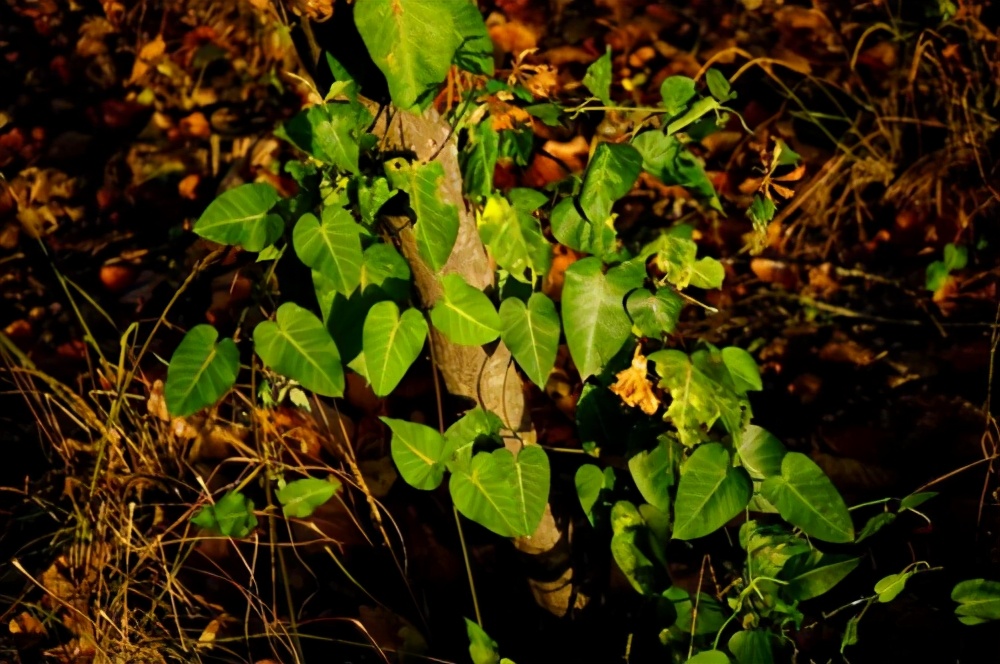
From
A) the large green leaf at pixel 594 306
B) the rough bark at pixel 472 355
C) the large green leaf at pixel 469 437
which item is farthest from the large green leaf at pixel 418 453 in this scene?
the large green leaf at pixel 594 306

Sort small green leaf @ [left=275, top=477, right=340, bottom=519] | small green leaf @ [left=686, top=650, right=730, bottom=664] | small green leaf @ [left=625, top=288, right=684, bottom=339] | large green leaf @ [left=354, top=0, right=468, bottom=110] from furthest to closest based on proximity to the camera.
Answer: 1. small green leaf @ [left=275, top=477, right=340, bottom=519]
2. small green leaf @ [left=625, top=288, right=684, bottom=339]
3. small green leaf @ [left=686, top=650, right=730, bottom=664]
4. large green leaf @ [left=354, top=0, right=468, bottom=110]

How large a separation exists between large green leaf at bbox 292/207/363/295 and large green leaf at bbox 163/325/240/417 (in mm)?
215

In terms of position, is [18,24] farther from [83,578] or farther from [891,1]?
[891,1]

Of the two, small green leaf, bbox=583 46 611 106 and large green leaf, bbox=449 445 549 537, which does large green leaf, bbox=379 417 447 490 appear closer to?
large green leaf, bbox=449 445 549 537

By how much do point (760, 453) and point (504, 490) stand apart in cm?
37

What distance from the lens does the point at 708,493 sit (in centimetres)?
101

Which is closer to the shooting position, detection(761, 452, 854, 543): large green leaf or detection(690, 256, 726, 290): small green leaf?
detection(761, 452, 854, 543): large green leaf

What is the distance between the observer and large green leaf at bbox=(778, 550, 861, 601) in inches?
40.6

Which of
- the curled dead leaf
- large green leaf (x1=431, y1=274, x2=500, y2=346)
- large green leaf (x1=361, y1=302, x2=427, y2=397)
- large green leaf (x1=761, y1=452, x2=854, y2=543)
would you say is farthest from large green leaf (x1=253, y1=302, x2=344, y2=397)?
large green leaf (x1=761, y1=452, x2=854, y2=543)

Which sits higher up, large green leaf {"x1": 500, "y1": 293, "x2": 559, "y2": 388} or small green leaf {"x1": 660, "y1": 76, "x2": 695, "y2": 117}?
small green leaf {"x1": 660, "y1": 76, "x2": 695, "y2": 117}

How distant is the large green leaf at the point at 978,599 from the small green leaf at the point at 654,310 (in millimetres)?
537

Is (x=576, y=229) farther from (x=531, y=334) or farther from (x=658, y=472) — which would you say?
(x=658, y=472)

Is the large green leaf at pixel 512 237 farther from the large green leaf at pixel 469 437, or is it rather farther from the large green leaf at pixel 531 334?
the large green leaf at pixel 469 437

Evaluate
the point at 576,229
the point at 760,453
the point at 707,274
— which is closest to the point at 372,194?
the point at 576,229
